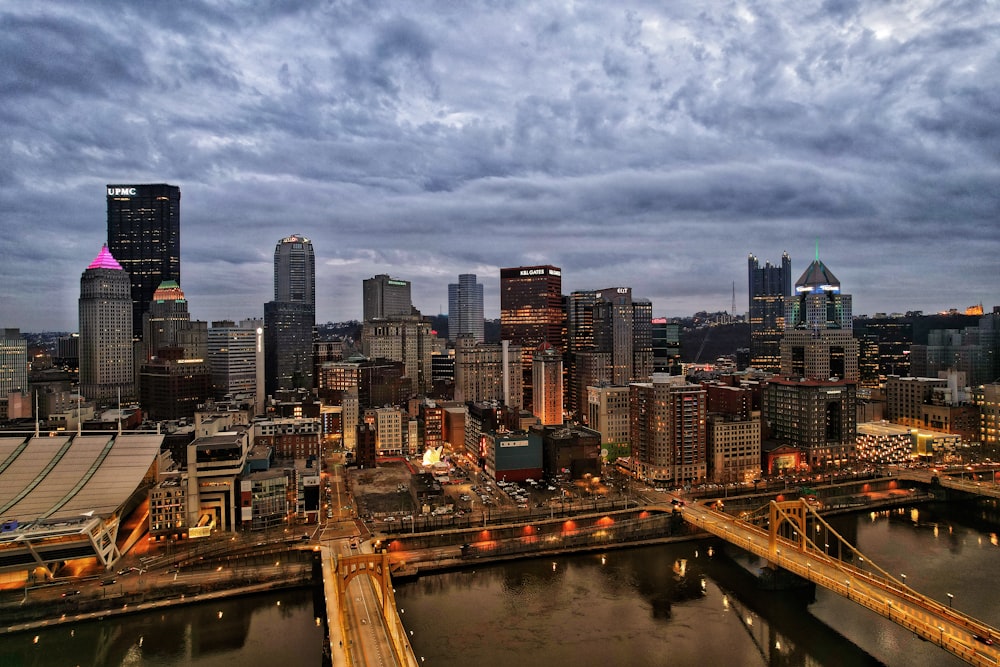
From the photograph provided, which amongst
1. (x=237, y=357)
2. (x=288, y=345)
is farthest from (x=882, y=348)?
(x=237, y=357)

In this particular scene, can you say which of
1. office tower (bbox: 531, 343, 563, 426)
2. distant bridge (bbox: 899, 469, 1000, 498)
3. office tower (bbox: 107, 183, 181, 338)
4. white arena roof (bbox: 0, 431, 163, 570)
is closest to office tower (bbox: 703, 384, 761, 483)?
distant bridge (bbox: 899, 469, 1000, 498)

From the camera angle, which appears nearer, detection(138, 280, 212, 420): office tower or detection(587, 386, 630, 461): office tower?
detection(587, 386, 630, 461): office tower

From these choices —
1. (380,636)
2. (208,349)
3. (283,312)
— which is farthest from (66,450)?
(283,312)

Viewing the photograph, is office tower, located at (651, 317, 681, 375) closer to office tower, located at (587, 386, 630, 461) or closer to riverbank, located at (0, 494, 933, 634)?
office tower, located at (587, 386, 630, 461)

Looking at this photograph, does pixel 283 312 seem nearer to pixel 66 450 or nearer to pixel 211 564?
pixel 66 450

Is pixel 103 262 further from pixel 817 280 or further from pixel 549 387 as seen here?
pixel 817 280
